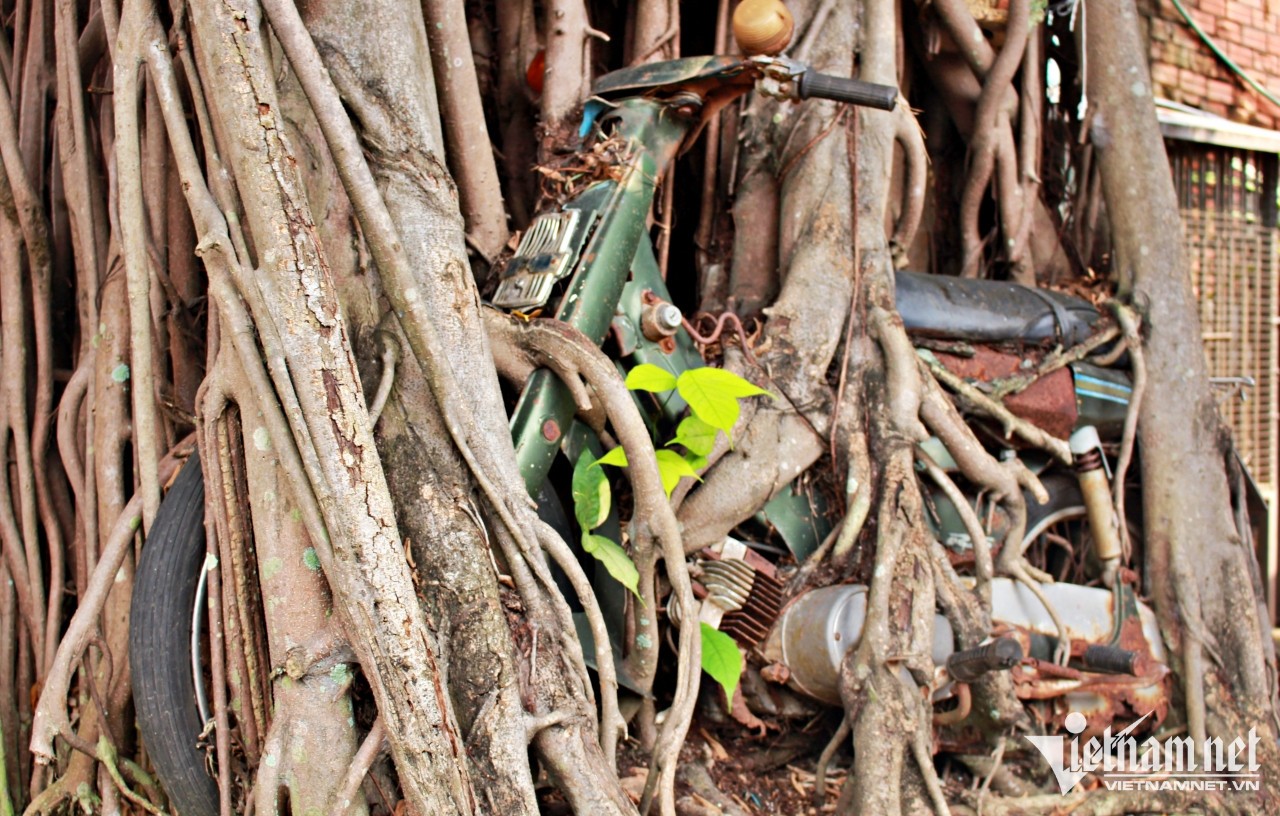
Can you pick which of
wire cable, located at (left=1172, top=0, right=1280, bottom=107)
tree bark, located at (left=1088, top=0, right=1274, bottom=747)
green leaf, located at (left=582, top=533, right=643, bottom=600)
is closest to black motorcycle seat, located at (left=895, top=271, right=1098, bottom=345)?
tree bark, located at (left=1088, top=0, right=1274, bottom=747)

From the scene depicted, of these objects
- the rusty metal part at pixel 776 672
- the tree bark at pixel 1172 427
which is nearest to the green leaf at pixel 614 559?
the rusty metal part at pixel 776 672

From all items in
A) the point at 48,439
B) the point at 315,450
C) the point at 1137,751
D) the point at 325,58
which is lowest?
the point at 1137,751

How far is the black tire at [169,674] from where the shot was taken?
2.11 m

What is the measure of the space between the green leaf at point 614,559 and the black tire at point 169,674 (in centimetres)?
76

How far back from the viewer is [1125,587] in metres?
3.41

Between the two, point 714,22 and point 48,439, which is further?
point 714,22

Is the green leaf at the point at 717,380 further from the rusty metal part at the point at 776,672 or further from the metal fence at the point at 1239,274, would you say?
the metal fence at the point at 1239,274

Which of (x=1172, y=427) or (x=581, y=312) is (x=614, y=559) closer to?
(x=581, y=312)

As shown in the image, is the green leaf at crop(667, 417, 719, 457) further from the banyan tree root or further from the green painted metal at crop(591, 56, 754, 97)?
the green painted metal at crop(591, 56, 754, 97)

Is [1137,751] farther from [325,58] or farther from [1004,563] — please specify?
[325,58]

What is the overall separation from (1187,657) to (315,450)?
267 centimetres

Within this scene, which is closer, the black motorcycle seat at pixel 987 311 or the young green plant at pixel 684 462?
the young green plant at pixel 684 462

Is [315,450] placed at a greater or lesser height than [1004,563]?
greater

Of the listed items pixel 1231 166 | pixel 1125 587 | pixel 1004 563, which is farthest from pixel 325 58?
pixel 1231 166
